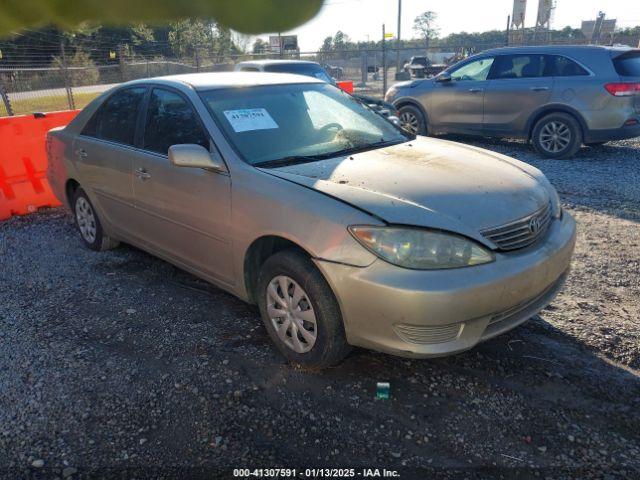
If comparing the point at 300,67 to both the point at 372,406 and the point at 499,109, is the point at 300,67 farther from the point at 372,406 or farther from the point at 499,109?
the point at 372,406

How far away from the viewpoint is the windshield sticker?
11.9 ft

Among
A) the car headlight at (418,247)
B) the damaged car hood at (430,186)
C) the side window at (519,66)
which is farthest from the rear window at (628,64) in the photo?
the car headlight at (418,247)

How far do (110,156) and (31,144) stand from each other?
2837 mm

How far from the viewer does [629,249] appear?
485 cm

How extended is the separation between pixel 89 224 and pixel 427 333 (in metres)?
3.74

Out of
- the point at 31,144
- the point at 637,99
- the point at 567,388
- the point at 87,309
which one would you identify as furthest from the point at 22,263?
the point at 637,99

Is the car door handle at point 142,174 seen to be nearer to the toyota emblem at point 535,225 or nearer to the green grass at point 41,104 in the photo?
the toyota emblem at point 535,225

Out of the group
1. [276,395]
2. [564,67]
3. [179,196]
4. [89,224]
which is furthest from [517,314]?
[564,67]

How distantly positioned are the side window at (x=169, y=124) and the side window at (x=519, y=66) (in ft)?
22.7

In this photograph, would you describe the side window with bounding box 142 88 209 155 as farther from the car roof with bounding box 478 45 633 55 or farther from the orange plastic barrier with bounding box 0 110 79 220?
the car roof with bounding box 478 45 633 55

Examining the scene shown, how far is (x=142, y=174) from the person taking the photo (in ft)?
13.5

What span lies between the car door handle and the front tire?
4.57 feet

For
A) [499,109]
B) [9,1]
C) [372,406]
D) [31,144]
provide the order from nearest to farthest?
[9,1] < [372,406] < [31,144] < [499,109]

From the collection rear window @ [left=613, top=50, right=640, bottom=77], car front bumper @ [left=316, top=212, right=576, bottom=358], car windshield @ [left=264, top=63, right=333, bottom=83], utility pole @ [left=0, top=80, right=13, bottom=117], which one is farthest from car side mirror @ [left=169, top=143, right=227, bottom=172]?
utility pole @ [left=0, top=80, right=13, bottom=117]
